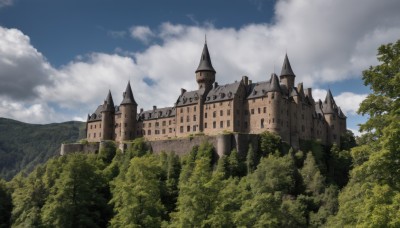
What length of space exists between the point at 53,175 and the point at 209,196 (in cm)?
3615

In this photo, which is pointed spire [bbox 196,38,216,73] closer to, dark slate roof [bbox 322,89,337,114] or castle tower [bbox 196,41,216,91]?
castle tower [bbox 196,41,216,91]

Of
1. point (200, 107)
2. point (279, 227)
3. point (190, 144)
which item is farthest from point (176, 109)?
point (279, 227)

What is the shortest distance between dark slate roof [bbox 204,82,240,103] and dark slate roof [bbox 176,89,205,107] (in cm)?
211

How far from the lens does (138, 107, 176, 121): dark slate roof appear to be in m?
100.0

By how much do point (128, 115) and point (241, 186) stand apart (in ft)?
149

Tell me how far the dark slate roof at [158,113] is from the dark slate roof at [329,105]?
3147 centimetres

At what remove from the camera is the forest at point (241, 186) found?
23.2m

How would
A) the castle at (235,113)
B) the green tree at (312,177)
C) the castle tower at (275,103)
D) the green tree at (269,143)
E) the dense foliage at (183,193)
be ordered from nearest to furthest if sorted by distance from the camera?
the dense foliage at (183,193), the green tree at (312,177), the green tree at (269,143), the castle tower at (275,103), the castle at (235,113)

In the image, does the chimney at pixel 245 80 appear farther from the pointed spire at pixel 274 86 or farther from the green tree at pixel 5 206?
the green tree at pixel 5 206

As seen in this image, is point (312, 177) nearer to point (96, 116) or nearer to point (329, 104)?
point (329, 104)

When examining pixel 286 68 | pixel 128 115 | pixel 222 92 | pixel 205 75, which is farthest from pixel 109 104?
Result: pixel 286 68

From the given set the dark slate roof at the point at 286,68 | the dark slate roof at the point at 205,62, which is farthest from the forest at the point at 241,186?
the dark slate roof at the point at 205,62

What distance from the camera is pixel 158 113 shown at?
335 ft

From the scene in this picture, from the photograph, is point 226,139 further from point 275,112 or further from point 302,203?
point 302,203
